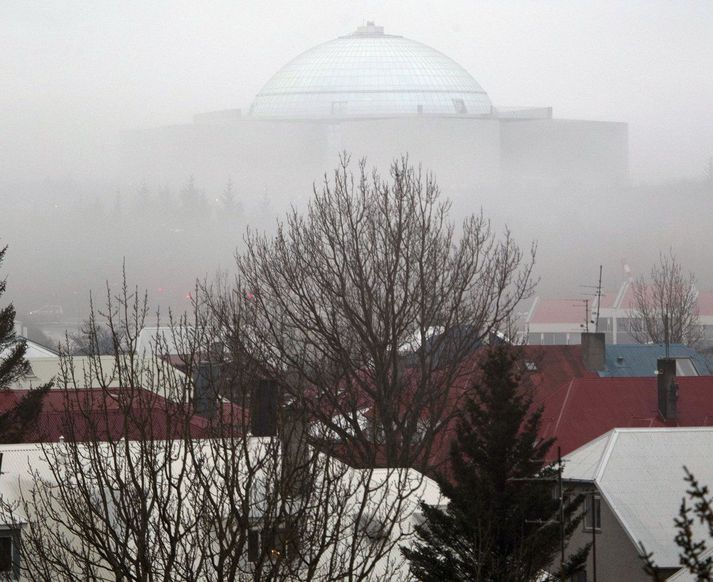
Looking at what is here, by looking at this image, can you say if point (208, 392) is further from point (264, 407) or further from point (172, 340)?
point (172, 340)

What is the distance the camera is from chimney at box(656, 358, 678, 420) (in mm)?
31547

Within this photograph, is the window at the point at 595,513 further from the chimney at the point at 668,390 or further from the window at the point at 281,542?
the window at the point at 281,542

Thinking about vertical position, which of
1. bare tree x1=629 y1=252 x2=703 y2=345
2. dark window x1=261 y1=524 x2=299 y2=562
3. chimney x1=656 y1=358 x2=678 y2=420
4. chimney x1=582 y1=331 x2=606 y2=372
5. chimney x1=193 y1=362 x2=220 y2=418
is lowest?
dark window x1=261 y1=524 x2=299 y2=562

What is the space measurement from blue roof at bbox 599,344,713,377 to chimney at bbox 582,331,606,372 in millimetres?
225

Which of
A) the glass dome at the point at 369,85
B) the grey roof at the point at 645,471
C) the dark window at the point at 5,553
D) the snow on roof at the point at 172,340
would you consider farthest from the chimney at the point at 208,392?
the glass dome at the point at 369,85

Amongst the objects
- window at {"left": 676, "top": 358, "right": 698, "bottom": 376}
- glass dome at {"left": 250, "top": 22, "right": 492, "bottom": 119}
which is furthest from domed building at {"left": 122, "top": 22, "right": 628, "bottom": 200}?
window at {"left": 676, "top": 358, "right": 698, "bottom": 376}

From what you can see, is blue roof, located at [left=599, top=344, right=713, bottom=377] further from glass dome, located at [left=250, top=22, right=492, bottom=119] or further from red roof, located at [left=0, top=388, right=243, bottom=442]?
glass dome, located at [left=250, top=22, right=492, bottom=119]

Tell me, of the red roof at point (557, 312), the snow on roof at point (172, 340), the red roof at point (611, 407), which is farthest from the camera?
the red roof at point (557, 312)

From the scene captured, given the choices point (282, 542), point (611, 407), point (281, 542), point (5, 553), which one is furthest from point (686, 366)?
point (282, 542)

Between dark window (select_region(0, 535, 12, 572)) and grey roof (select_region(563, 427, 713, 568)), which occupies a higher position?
grey roof (select_region(563, 427, 713, 568))

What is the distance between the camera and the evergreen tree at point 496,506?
653 inches

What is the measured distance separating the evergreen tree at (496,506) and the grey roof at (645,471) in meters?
4.36

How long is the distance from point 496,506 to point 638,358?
990 inches

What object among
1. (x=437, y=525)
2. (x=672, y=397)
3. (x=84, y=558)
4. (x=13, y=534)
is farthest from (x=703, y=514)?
(x=672, y=397)
